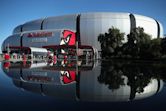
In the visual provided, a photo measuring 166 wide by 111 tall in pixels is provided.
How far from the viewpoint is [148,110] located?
17.3 feet

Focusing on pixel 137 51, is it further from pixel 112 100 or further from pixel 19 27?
pixel 19 27

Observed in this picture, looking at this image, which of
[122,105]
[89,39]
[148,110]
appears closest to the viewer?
[148,110]

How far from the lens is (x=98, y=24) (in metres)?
90.3

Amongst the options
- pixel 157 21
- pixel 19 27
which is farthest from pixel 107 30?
pixel 19 27

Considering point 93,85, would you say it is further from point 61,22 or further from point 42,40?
point 61,22

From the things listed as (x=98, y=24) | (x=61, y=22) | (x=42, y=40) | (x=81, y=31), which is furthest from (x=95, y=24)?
(x=42, y=40)

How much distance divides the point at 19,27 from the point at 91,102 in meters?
114

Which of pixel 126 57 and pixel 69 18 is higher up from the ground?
pixel 69 18

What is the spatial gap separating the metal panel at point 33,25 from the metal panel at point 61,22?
293 cm

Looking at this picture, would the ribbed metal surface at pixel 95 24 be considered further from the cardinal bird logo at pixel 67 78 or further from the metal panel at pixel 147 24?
the cardinal bird logo at pixel 67 78

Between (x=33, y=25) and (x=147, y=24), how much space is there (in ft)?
146

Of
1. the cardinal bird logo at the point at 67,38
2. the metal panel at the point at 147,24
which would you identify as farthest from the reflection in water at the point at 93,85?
the metal panel at the point at 147,24

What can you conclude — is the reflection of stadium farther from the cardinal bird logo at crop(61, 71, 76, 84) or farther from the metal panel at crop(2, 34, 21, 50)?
the cardinal bird logo at crop(61, 71, 76, 84)

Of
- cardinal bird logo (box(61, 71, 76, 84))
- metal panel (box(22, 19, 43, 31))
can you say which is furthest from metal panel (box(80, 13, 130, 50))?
cardinal bird logo (box(61, 71, 76, 84))
